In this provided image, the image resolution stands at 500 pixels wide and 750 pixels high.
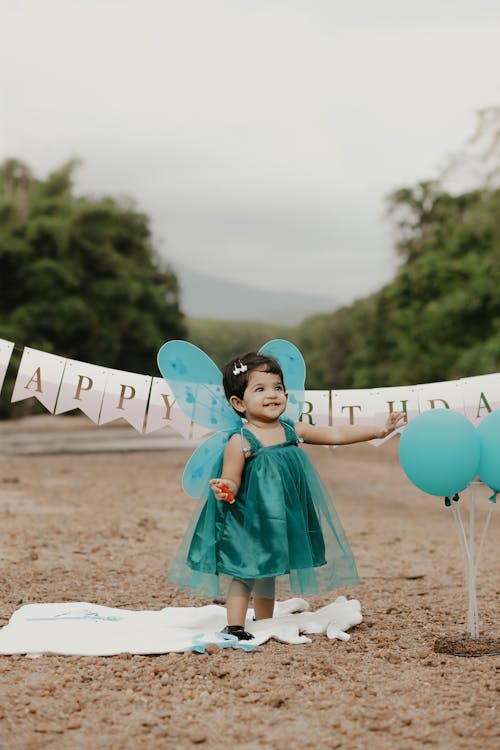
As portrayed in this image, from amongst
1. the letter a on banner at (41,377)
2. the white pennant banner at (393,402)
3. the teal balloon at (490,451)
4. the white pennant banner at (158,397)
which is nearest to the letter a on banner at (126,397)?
the white pennant banner at (158,397)

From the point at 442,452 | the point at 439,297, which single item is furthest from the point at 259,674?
the point at 439,297

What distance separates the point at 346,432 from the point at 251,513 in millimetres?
729

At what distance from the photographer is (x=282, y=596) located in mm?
6672

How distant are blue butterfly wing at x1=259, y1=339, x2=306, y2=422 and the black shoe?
1275 mm

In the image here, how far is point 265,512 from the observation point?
16.7 ft

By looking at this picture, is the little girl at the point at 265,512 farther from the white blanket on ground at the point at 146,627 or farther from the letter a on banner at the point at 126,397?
the letter a on banner at the point at 126,397

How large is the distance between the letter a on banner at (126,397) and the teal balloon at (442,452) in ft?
5.78

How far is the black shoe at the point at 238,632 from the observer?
511cm

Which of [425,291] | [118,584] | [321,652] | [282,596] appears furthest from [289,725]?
[425,291]

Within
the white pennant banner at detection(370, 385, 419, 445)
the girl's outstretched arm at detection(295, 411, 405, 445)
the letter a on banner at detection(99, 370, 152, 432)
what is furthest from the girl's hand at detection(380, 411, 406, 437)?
the letter a on banner at detection(99, 370, 152, 432)

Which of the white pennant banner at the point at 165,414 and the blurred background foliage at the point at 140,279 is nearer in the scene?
the white pennant banner at the point at 165,414

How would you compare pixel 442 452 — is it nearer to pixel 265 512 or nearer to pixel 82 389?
pixel 265 512

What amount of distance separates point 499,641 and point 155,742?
7.12 ft

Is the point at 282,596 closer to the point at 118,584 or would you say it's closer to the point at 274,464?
the point at 118,584
